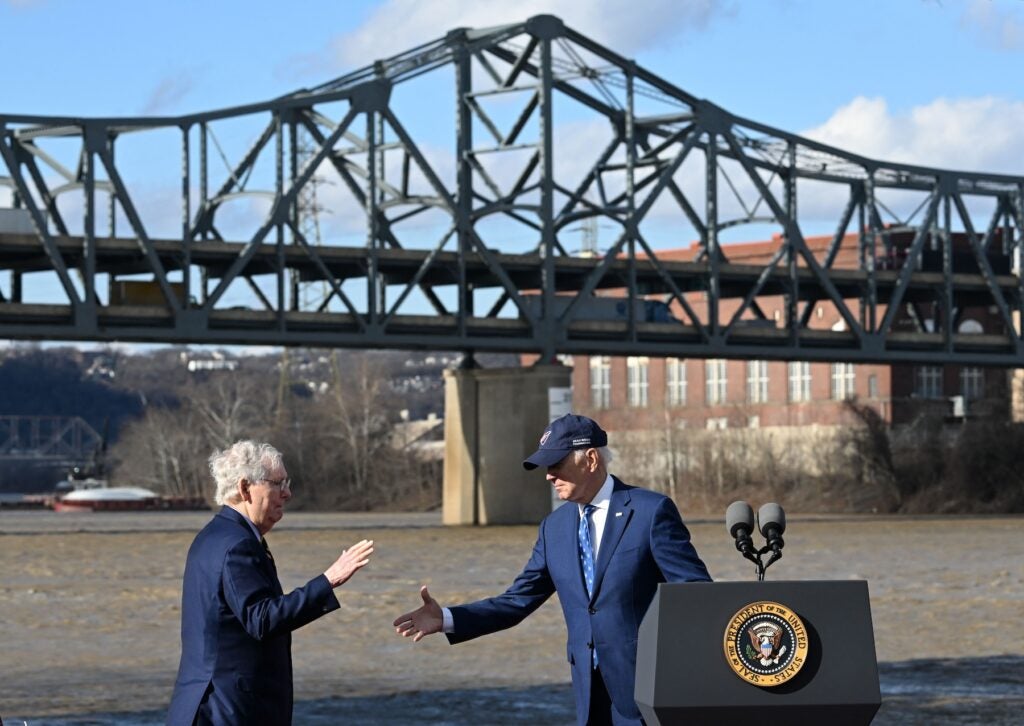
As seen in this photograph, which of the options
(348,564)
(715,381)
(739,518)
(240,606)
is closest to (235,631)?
(240,606)

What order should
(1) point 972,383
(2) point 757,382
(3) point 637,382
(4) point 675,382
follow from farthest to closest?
(3) point 637,382 → (4) point 675,382 → (2) point 757,382 → (1) point 972,383

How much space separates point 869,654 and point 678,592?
70 cm

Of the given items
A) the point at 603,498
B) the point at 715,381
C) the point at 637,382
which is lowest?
the point at 603,498

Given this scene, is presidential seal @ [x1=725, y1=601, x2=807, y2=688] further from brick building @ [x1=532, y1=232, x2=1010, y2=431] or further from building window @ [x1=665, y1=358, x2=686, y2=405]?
building window @ [x1=665, y1=358, x2=686, y2=405]

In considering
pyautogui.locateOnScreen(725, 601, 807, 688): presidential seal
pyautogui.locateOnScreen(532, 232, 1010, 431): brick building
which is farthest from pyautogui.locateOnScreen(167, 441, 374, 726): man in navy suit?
pyautogui.locateOnScreen(532, 232, 1010, 431): brick building

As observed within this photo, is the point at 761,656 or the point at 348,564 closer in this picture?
the point at 761,656

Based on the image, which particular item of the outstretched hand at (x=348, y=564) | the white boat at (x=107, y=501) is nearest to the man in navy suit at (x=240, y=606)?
the outstretched hand at (x=348, y=564)

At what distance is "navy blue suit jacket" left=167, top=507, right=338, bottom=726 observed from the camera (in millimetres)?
8648

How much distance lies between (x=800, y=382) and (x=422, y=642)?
86.6m

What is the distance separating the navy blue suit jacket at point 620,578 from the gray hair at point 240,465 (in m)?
1.16

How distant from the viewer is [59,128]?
248ft

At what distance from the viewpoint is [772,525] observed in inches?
326

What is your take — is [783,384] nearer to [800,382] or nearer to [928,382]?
[800,382]

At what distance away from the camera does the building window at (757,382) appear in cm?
11331
